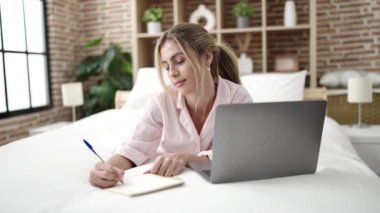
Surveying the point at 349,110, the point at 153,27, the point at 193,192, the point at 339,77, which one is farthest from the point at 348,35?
the point at 193,192

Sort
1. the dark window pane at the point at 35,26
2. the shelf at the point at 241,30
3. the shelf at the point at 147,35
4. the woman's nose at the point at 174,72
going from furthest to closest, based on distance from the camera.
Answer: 1. the dark window pane at the point at 35,26
2. the shelf at the point at 147,35
3. the shelf at the point at 241,30
4. the woman's nose at the point at 174,72

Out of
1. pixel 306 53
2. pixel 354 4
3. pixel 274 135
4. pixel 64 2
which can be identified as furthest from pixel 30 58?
pixel 274 135

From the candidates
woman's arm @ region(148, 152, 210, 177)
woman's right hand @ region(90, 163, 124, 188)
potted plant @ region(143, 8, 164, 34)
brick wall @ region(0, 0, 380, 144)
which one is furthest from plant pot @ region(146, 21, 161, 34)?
woman's right hand @ region(90, 163, 124, 188)

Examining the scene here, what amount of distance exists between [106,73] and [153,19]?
0.89 meters

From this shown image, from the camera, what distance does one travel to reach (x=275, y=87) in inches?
122

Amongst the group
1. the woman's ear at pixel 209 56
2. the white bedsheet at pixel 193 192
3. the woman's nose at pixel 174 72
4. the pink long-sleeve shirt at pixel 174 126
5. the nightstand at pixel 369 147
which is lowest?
the nightstand at pixel 369 147

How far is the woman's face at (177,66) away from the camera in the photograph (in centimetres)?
148

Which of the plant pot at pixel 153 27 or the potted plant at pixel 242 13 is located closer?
the potted plant at pixel 242 13

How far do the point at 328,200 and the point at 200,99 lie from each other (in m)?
0.72

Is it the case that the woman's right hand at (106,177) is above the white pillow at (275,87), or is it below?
below

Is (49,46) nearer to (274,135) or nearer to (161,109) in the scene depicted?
(161,109)

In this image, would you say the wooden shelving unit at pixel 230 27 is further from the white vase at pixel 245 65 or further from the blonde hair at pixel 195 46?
the blonde hair at pixel 195 46

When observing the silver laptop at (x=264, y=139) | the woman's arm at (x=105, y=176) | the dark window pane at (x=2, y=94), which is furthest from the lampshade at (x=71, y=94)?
the silver laptop at (x=264, y=139)

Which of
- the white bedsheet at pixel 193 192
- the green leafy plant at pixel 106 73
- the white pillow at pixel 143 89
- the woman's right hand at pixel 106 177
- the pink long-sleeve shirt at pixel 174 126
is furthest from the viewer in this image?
the green leafy plant at pixel 106 73
